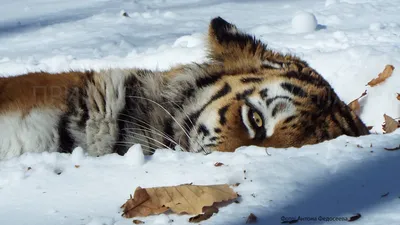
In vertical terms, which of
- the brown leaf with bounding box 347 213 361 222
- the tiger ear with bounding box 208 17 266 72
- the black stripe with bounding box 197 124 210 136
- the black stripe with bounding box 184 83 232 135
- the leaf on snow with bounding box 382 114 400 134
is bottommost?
the leaf on snow with bounding box 382 114 400 134

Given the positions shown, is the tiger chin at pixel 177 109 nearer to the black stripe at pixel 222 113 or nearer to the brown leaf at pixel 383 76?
the black stripe at pixel 222 113

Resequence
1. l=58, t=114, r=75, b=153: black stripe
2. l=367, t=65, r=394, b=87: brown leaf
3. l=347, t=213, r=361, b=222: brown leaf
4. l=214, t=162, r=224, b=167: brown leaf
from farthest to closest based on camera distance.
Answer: l=367, t=65, r=394, b=87: brown leaf, l=58, t=114, r=75, b=153: black stripe, l=214, t=162, r=224, b=167: brown leaf, l=347, t=213, r=361, b=222: brown leaf

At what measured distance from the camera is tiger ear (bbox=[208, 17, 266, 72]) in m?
3.10

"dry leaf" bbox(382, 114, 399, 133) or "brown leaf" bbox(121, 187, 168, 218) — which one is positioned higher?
"brown leaf" bbox(121, 187, 168, 218)

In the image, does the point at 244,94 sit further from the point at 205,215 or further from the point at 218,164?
the point at 205,215

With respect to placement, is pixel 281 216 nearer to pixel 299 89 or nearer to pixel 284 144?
pixel 284 144

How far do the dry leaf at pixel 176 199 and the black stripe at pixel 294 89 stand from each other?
93cm

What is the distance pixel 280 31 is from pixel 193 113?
2.99 m

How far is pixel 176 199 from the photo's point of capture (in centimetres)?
189

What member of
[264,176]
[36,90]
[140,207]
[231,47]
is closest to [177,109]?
[231,47]

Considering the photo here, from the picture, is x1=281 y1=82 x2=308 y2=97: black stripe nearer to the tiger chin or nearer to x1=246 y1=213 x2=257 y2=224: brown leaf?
the tiger chin

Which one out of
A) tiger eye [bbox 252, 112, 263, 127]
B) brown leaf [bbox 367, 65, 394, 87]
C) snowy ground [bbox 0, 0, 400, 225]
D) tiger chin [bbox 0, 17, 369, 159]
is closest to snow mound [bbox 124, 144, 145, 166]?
snowy ground [bbox 0, 0, 400, 225]

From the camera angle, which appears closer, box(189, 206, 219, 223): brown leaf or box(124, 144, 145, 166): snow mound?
box(189, 206, 219, 223): brown leaf

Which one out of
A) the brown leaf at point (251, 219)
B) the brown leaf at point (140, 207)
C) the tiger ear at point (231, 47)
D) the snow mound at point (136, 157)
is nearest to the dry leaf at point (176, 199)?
the brown leaf at point (140, 207)
